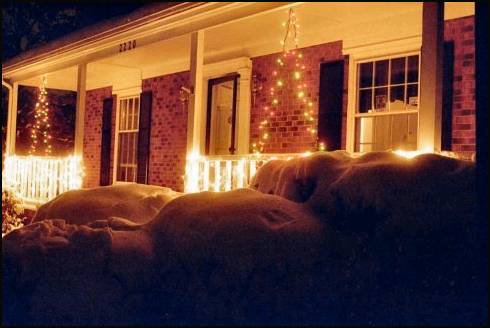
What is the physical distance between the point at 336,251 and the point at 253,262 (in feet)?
1.65

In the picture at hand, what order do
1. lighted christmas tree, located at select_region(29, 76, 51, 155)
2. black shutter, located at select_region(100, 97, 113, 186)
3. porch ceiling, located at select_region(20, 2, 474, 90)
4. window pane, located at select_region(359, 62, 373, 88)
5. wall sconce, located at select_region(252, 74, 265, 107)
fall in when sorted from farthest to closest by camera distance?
1. lighted christmas tree, located at select_region(29, 76, 51, 155)
2. black shutter, located at select_region(100, 97, 113, 186)
3. wall sconce, located at select_region(252, 74, 265, 107)
4. window pane, located at select_region(359, 62, 373, 88)
5. porch ceiling, located at select_region(20, 2, 474, 90)

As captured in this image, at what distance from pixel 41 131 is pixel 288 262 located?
16196mm

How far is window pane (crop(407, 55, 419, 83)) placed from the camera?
311 inches

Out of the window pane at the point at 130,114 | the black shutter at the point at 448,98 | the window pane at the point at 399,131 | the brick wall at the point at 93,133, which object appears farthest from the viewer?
the brick wall at the point at 93,133

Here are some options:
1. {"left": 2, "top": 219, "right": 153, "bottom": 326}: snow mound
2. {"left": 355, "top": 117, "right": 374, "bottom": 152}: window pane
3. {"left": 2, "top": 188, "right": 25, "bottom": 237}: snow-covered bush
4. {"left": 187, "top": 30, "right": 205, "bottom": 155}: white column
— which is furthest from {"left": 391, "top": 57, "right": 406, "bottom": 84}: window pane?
{"left": 2, "top": 188, "right": 25, "bottom": 237}: snow-covered bush

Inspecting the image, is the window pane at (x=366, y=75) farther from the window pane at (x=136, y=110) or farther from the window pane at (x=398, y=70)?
the window pane at (x=136, y=110)

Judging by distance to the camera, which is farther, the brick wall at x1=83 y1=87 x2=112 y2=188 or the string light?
the brick wall at x1=83 y1=87 x2=112 y2=188

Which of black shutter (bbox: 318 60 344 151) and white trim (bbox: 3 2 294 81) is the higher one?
white trim (bbox: 3 2 294 81)

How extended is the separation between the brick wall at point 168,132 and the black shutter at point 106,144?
1.98 m

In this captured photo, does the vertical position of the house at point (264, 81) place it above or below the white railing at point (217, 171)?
above

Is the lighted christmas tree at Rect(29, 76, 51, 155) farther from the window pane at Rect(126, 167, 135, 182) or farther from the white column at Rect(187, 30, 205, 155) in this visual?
the white column at Rect(187, 30, 205, 155)

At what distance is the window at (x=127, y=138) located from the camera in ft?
44.4

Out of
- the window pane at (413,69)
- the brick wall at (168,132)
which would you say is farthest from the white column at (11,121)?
the window pane at (413,69)

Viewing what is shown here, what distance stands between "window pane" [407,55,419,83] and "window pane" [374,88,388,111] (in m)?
0.46
